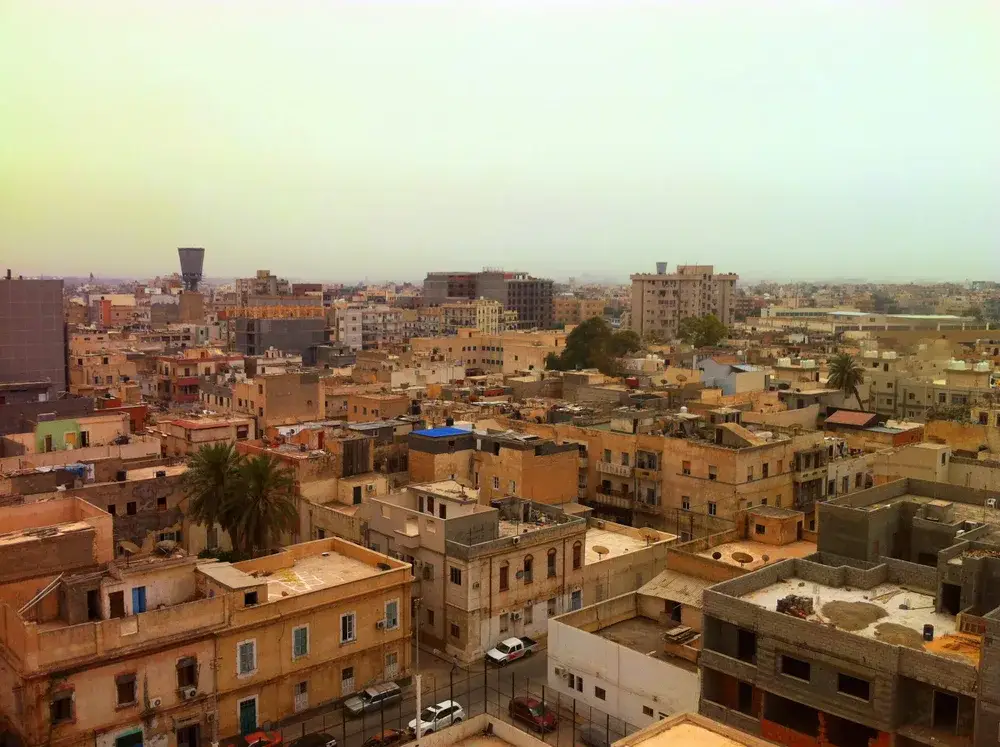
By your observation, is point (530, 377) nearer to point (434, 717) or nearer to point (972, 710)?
point (434, 717)

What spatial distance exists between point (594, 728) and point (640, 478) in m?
20.8

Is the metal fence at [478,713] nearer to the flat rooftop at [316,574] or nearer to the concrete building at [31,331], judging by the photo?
the flat rooftop at [316,574]

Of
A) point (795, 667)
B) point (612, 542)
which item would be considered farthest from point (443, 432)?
point (795, 667)

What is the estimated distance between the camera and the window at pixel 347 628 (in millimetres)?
29172

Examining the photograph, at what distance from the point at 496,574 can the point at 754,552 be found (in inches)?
385

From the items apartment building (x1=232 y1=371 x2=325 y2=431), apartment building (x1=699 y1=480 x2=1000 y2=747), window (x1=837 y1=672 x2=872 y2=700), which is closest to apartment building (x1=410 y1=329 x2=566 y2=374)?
apartment building (x1=232 y1=371 x2=325 y2=431)

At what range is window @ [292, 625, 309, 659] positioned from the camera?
92.0 ft

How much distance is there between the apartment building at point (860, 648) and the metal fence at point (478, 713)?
5340 mm

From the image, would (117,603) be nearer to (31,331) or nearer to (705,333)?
(31,331)

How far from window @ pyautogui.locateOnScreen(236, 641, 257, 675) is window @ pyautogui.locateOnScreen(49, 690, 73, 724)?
4590 millimetres

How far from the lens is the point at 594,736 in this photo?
27.1 m

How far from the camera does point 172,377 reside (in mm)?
83250

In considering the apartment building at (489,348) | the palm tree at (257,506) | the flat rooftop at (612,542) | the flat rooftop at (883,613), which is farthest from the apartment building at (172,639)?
the apartment building at (489,348)

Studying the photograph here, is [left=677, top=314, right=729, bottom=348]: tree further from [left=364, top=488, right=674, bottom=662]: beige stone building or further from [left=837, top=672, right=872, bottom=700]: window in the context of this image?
[left=837, top=672, right=872, bottom=700]: window
